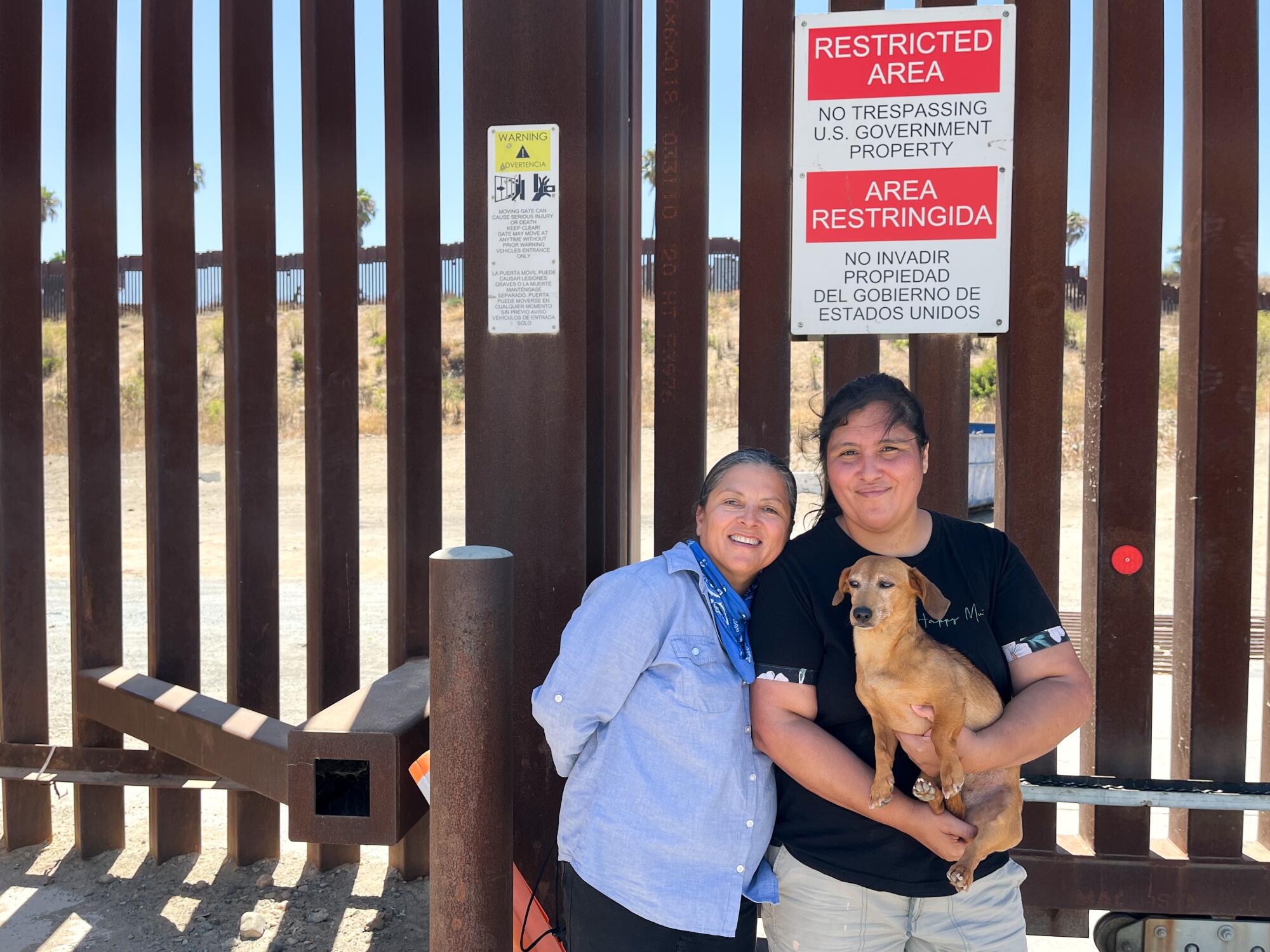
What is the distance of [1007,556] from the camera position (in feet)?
7.01

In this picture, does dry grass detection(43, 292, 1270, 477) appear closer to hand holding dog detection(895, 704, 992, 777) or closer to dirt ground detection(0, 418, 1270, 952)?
Result: dirt ground detection(0, 418, 1270, 952)

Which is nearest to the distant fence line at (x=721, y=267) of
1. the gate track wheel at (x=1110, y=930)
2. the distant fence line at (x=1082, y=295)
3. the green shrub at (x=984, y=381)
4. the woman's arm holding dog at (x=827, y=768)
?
the green shrub at (x=984, y=381)

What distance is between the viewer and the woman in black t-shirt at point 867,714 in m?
1.98

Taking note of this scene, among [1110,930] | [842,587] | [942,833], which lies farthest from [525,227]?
[1110,930]

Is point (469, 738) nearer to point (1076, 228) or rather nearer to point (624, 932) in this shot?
point (624, 932)

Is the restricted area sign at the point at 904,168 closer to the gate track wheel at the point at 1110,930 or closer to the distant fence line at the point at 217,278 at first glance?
the gate track wheel at the point at 1110,930

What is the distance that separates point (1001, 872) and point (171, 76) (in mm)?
3790

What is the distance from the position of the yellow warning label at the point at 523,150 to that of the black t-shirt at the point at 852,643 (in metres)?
1.54

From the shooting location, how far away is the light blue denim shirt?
197 cm

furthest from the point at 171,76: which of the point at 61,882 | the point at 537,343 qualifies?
the point at 61,882

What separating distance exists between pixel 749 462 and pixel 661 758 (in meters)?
0.68

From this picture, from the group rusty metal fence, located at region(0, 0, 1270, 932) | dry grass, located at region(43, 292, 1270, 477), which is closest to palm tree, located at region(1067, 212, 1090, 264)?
dry grass, located at region(43, 292, 1270, 477)

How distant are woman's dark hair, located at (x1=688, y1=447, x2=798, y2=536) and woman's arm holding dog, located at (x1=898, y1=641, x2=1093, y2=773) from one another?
0.56 meters

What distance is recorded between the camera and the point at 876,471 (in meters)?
2.08
